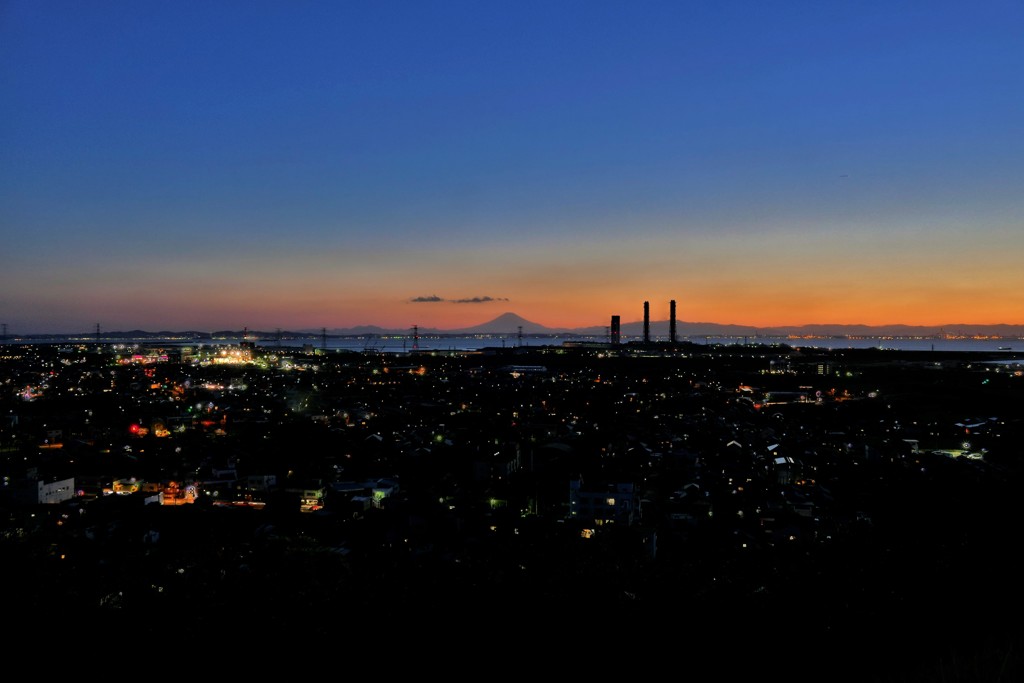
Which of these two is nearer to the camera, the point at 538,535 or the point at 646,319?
the point at 538,535

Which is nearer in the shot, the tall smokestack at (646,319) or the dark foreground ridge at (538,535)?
the dark foreground ridge at (538,535)

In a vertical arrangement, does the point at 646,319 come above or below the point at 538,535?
above

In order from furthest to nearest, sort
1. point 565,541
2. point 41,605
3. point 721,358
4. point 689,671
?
point 721,358
point 565,541
point 41,605
point 689,671

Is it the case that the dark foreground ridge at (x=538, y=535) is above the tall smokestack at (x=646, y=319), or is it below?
below

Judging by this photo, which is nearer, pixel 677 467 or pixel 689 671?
pixel 689 671

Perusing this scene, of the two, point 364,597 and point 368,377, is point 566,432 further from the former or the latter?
point 368,377

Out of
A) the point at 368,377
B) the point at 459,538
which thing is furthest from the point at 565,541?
the point at 368,377

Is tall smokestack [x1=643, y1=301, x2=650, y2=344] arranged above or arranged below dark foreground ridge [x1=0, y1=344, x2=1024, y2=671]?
above

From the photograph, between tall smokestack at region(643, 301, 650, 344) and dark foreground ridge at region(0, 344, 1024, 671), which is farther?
tall smokestack at region(643, 301, 650, 344)
